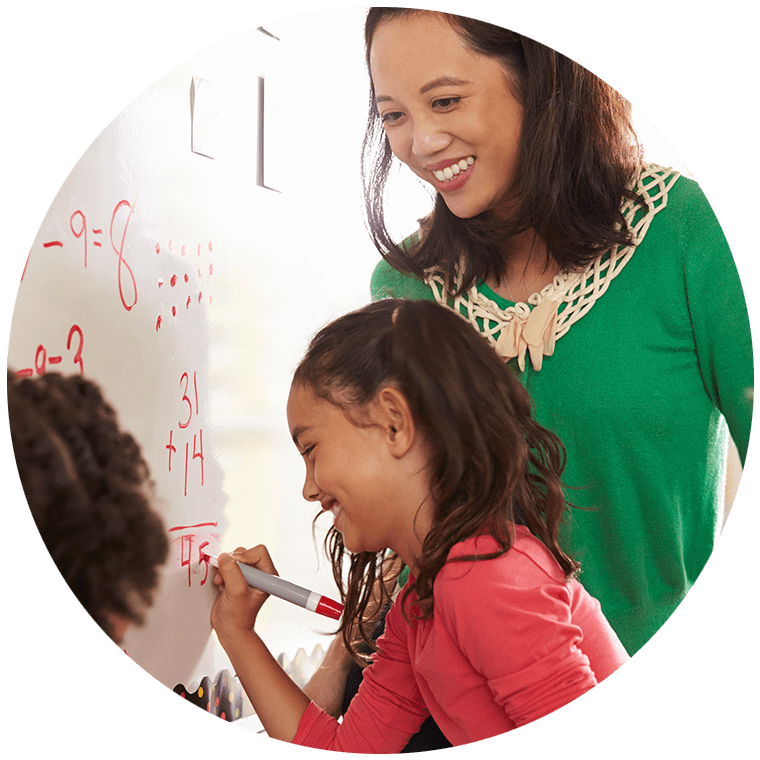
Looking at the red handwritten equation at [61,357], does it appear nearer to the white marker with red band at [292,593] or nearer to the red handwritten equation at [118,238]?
the red handwritten equation at [118,238]

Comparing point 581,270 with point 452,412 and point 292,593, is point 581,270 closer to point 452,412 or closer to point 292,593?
point 452,412

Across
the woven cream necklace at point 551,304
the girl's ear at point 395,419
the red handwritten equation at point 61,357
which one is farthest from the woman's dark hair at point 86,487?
the woven cream necklace at point 551,304

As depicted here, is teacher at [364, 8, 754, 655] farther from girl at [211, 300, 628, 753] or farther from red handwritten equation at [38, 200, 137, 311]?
red handwritten equation at [38, 200, 137, 311]

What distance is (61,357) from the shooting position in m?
0.86

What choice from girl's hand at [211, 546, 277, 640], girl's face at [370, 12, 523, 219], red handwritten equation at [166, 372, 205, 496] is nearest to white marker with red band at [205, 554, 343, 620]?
girl's hand at [211, 546, 277, 640]

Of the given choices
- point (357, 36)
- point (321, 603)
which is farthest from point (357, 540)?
point (357, 36)

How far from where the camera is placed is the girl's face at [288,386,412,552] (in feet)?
2.65

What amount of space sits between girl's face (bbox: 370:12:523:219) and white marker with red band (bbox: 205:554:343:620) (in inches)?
17.3

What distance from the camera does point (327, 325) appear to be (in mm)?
853

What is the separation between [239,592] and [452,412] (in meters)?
0.31

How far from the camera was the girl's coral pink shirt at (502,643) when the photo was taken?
79cm

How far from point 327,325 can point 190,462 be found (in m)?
0.21

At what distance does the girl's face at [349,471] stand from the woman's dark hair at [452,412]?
2 cm

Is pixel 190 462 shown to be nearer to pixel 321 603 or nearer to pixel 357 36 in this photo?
pixel 321 603
